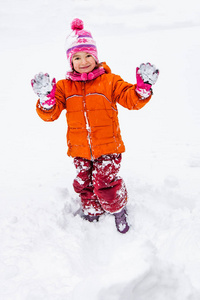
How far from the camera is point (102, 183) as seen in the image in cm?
224

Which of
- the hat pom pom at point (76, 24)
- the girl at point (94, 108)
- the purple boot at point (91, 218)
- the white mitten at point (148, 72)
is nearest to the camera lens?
the white mitten at point (148, 72)

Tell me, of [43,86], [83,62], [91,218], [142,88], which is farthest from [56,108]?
[91,218]

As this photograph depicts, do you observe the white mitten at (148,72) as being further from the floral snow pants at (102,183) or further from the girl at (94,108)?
the floral snow pants at (102,183)

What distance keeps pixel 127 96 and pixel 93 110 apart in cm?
30

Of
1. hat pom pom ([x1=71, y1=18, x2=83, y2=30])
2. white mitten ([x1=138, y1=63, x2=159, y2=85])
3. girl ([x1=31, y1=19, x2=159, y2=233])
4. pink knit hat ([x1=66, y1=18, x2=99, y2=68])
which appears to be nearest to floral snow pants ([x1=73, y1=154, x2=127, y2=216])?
girl ([x1=31, y1=19, x2=159, y2=233])

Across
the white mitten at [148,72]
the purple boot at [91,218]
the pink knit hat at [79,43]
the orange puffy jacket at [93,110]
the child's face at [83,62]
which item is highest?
the pink knit hat at [79,43]

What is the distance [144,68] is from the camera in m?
1.72

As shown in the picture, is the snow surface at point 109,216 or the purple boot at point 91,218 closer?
the snow surface at point 109,216

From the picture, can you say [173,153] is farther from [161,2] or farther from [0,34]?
[161,2]

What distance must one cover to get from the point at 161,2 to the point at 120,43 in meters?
4.00

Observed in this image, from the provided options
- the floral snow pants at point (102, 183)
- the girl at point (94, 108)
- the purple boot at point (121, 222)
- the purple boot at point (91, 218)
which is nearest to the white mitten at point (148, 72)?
the girl at point (94, 108)

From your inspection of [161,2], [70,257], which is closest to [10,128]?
[70,257]

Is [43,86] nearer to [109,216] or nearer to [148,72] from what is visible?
[148,72]

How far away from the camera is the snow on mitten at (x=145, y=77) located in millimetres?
1717
